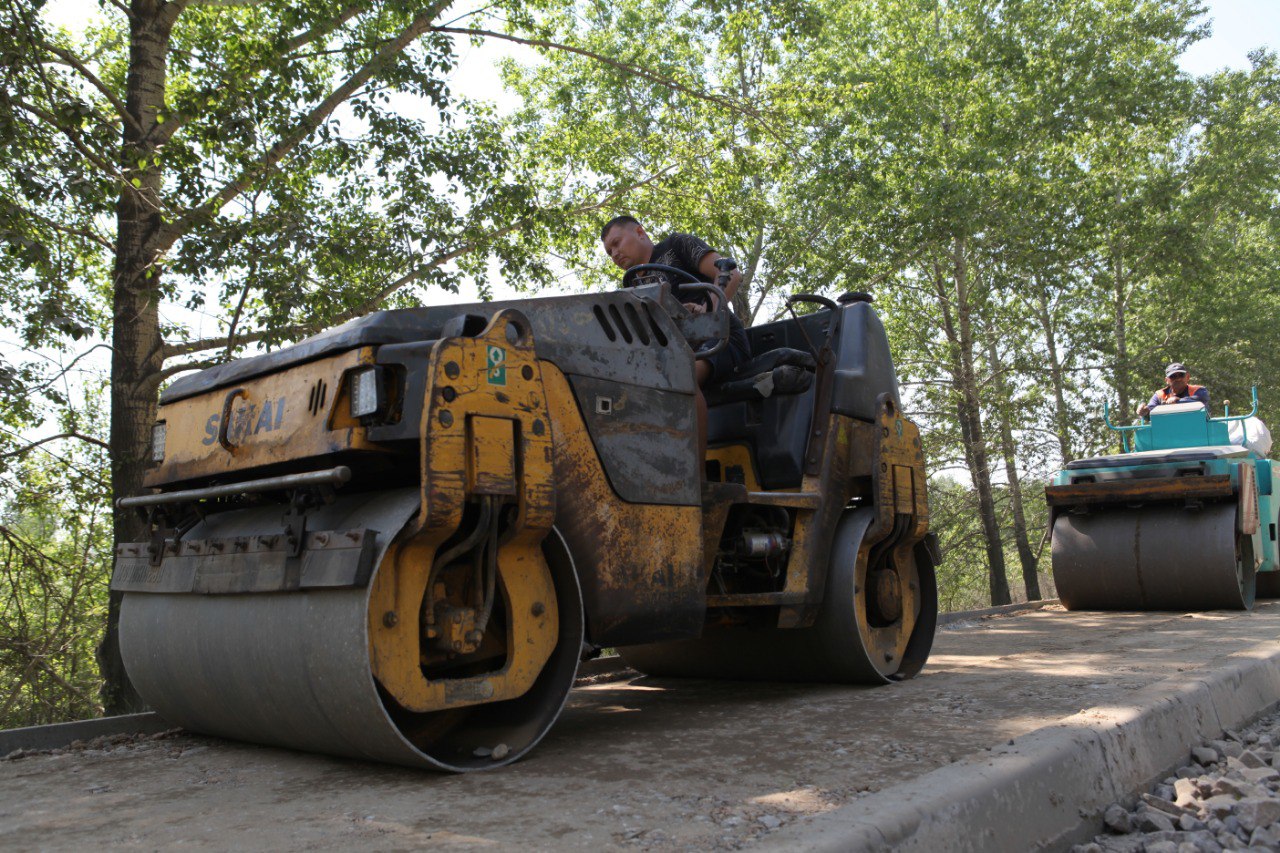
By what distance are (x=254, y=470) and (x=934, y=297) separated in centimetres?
1828

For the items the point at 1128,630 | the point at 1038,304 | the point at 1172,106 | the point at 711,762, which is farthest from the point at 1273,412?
the point at 711,762

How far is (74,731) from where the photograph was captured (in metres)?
4.11

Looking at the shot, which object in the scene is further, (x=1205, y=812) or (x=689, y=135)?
(x=689, y=135)

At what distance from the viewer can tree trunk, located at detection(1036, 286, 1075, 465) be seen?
21891 mm

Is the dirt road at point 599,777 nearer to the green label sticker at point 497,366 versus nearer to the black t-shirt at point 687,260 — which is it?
the green label sticker at point 497,366

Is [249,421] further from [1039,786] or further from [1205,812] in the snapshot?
[1205,812]

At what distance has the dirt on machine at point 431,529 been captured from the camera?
3031 millimetres

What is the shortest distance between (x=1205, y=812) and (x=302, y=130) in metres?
7.91

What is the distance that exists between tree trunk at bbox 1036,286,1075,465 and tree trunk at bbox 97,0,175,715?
16.8 meters

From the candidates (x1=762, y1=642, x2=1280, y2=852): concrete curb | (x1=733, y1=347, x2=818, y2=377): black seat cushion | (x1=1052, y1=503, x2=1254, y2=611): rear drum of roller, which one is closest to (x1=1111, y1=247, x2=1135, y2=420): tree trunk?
(x1=1052, y1=503, x2=1254, y2=611): rear drum of roller

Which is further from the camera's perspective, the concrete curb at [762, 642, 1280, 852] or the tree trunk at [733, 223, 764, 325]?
the tree trunk at [733, 223, 764, 325]

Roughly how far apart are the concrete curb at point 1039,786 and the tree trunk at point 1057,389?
17.9 metres

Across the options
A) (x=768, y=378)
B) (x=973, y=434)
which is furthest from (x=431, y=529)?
(x=973, y=434)

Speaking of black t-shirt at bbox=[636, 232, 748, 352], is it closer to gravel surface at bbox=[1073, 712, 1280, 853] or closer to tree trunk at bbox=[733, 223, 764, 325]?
gravel surface at bbox=[1073, 712, 1280, 853]
